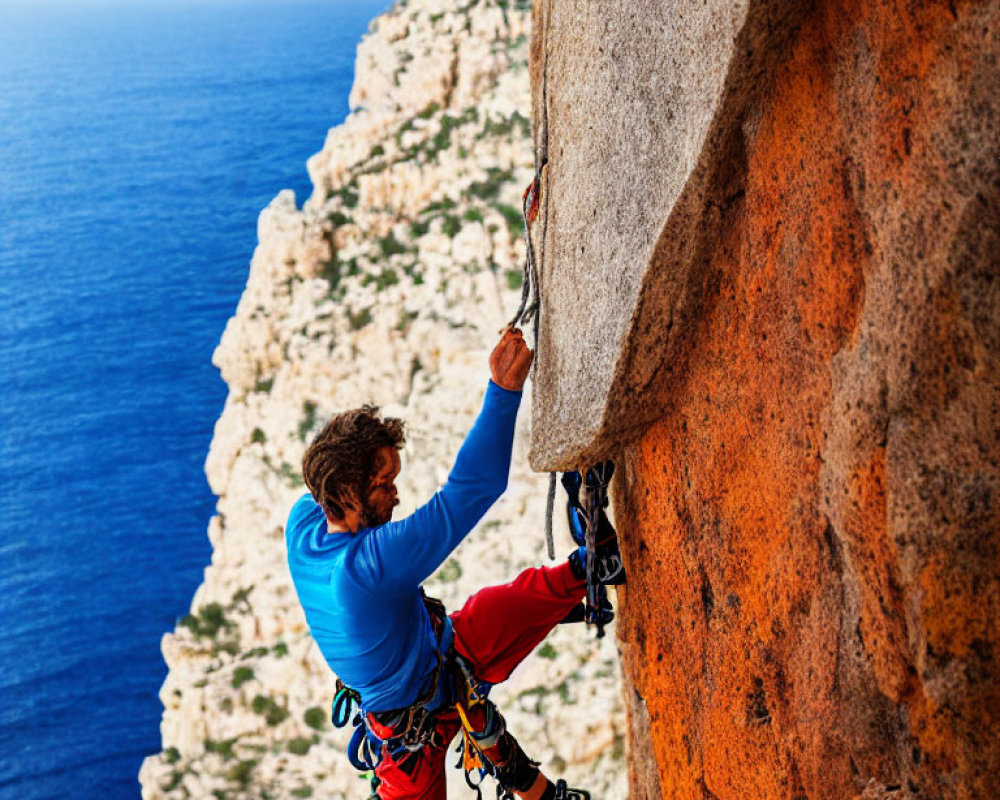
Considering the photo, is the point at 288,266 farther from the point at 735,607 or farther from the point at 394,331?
the point at 735,607

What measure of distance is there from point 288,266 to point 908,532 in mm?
18964

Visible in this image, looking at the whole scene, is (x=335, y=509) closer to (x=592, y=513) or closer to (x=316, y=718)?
(x=592, y=513)

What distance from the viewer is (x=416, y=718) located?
4562mm

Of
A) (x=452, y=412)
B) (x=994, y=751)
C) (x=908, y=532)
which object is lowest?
(x=994, y=751)

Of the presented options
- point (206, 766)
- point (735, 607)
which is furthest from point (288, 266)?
point (735, 607)

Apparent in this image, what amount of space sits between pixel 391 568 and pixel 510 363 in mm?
836

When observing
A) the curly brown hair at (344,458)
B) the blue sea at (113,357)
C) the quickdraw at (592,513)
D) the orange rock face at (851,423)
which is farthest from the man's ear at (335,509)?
the blue sea at (113,357)

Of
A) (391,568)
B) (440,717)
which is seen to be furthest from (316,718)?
(391,568)

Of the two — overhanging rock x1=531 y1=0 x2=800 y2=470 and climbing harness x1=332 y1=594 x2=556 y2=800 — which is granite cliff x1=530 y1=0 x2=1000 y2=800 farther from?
climbing harness x1=332 y1=594 x2=556 y2=800

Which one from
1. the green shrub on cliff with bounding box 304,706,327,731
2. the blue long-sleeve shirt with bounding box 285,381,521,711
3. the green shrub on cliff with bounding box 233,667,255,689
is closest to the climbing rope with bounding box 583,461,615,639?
the blue long-sleeve shirt with bounding box 285,381,521,711

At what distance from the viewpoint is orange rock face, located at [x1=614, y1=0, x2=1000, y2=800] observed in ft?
7.19

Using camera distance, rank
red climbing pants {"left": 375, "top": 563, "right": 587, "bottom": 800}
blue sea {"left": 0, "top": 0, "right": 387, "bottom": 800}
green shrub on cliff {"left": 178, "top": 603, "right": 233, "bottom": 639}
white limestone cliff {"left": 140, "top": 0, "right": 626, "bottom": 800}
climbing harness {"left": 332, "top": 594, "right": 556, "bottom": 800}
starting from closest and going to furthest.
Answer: climbing harness {"left": 332, "top": 594, "right": 556, "bottom": 800}
red climbing pants {"left": 375, "top": 563, "right": 587, "bottom": 800}
white limestone cliff {"left": 140, "top": 0, "right": 626, "bottom": 800}
green shrub on cliff {"left": 178, "top": 603, "right": 233, "bottom": 639}
blue sea {"left": 0, "top": 0, "right": 387, "bottom": 800}

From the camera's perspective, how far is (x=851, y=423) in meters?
2.49

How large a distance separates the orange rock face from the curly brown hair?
1123 mm
